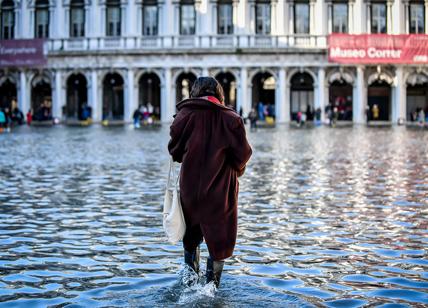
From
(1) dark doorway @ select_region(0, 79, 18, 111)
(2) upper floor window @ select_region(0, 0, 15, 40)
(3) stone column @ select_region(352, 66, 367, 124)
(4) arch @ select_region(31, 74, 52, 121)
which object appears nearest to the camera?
(3) stone column @ select_region(352, 66, 367, 124)

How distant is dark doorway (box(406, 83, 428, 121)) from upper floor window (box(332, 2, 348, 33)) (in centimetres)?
647

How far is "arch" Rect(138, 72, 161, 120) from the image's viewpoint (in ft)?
195

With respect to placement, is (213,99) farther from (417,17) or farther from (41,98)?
(41,98)

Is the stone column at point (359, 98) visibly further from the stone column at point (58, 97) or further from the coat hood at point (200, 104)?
the coat hood at point (200, 104)

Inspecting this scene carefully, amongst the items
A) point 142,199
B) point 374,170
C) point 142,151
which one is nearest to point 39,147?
point 142,151

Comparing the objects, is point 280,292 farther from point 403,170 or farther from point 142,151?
point 142,151

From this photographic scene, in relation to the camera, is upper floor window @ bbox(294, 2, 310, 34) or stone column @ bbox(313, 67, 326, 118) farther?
upper floor window @ bbox(294, 2, 310, 34)

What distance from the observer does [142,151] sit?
26.0 meters

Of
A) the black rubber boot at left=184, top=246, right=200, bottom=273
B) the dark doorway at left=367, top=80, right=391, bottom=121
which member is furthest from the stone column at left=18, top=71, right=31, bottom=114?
the black rubber boot at left=184, top=246, right=200, bottom=273

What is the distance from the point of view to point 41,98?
61969mm

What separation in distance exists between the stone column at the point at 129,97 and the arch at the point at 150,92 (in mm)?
820

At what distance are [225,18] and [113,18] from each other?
828cm

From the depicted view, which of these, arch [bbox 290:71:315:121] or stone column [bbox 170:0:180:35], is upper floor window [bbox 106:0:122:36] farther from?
arch [bbox 290:71:315:121]

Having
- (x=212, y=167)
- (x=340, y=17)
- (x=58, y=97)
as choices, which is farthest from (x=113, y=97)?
(x=212, y=167)
